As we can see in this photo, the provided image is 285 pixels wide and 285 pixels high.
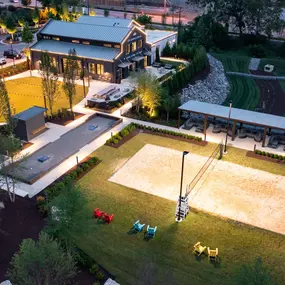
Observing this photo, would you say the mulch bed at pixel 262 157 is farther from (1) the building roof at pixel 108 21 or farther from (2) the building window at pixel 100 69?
(1) the building roof at pixel 108 21

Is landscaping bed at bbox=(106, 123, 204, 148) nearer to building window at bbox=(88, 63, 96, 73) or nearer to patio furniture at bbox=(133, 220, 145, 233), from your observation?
patio furniture at bbox=(133, 220, 145, 233)

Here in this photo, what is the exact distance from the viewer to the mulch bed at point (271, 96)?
51.5m

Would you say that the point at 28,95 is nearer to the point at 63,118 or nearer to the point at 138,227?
the point at 63,118

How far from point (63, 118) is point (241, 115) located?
1979 centimetres

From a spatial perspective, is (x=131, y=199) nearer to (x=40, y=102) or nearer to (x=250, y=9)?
(x=40, y=102)

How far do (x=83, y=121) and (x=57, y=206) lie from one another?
73.8 ft

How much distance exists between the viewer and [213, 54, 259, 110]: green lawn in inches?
2118

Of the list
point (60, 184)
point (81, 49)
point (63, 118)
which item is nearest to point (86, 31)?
point (81, 49)

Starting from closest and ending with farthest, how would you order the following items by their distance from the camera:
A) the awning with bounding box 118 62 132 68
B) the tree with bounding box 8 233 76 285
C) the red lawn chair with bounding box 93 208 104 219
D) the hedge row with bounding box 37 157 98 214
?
the tree with bounding box 8 233 76 285 < the red lawn chair with bounding box 93 208 104 219 < the hedge row with bounding box 37 157 98 214 < the awning with bounding box 118 62 132 68

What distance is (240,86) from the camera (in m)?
60.2

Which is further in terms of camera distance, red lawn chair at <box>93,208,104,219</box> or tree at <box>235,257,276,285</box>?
red lawn chair at <box>93,208,104,219</box>

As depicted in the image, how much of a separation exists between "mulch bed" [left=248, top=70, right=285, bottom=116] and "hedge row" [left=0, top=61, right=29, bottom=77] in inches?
1422

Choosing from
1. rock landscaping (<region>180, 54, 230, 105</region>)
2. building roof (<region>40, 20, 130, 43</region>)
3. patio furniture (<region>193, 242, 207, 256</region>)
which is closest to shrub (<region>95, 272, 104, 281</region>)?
patio furniture (<region>193, 242, 207, 256</region>)

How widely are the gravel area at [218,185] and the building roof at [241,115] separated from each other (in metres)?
5.67
